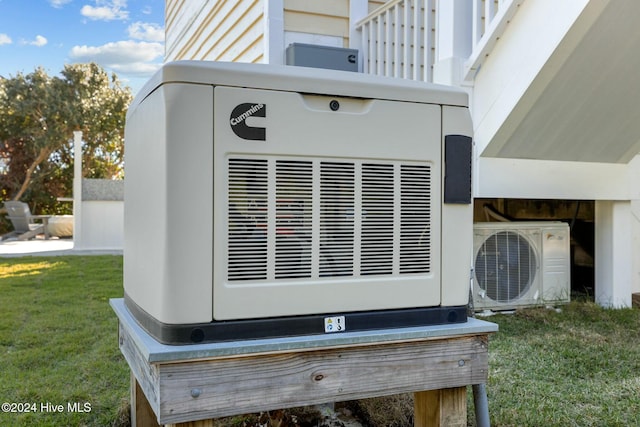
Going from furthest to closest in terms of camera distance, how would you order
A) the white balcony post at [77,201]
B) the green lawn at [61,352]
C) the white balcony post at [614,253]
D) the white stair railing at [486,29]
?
the white balcony post at [77,201], the white balcony post at [614,253], the white stair railing at [486,29], the green lawn at [61,352]

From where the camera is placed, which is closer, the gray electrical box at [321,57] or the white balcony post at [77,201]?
the gray electrical box at [321,57]

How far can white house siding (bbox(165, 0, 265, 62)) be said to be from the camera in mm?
4059

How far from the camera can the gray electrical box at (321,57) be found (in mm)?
3279

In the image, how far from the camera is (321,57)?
340 centimetres

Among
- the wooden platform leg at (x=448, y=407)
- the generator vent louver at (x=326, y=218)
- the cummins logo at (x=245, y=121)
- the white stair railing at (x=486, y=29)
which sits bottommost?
the wooden platform leg at (x=448, y=407)

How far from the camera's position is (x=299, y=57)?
3.27 meters

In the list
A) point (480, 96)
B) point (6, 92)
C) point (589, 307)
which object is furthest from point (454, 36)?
point (6, 92)

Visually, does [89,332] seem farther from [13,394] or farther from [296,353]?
[296,353]

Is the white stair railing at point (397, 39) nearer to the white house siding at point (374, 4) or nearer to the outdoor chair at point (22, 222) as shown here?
the white house siding at point (374, 4)

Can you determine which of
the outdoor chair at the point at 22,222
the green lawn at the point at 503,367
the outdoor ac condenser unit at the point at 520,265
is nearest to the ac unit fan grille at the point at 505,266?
the outdoor ac condenser unit at the point at 520,265

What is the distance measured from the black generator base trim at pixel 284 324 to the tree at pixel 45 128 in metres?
16.3

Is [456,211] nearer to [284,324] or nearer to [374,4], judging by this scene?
[284,324]

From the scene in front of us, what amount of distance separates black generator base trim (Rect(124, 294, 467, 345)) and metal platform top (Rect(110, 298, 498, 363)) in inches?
0.4

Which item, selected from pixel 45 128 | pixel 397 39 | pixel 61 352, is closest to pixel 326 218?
pixel 61 352
